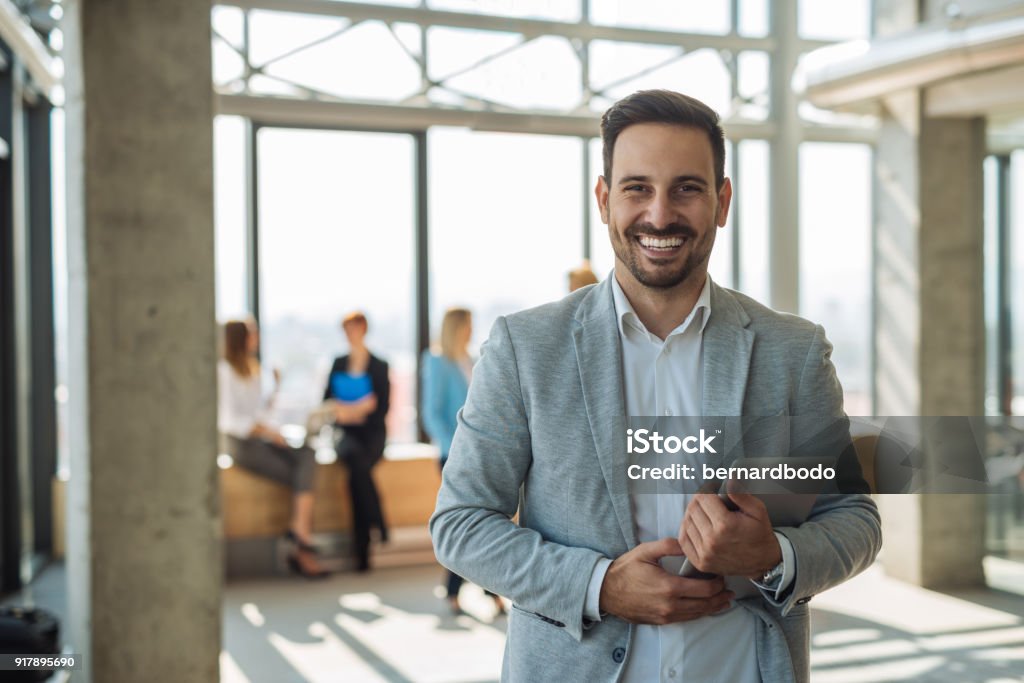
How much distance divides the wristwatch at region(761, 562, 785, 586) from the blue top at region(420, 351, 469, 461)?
180 inches

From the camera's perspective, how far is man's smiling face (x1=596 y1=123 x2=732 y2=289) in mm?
1420

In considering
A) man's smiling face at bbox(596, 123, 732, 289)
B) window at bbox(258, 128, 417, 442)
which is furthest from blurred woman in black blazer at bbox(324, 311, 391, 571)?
man's smiling face at bbox(596, 123, 732, 289)

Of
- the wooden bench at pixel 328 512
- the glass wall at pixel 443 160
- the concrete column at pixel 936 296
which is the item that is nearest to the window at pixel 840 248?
the glass wall at pixel 443 160

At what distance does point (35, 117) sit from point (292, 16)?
2.27 metres

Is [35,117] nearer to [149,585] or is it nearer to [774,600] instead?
[149,585]

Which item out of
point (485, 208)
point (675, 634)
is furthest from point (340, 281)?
point (675, 634)

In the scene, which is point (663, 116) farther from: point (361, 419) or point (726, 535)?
point (361, 419)

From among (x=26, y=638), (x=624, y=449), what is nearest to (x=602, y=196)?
(x=624, y=449)

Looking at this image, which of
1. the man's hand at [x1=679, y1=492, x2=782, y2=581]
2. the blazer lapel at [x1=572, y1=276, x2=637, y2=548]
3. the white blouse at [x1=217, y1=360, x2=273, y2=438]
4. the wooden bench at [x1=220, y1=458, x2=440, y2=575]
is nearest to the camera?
the man's hand at [x1=679, y1=492, x2=782, y2=581]

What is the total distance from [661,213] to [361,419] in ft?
20.3

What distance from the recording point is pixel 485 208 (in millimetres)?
8883

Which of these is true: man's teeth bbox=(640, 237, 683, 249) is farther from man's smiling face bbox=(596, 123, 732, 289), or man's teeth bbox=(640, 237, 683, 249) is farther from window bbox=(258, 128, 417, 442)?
window bbox=(258, 128, 417, 442)

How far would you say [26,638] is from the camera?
350 centimetres

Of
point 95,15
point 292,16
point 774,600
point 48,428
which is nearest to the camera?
point 774,600
